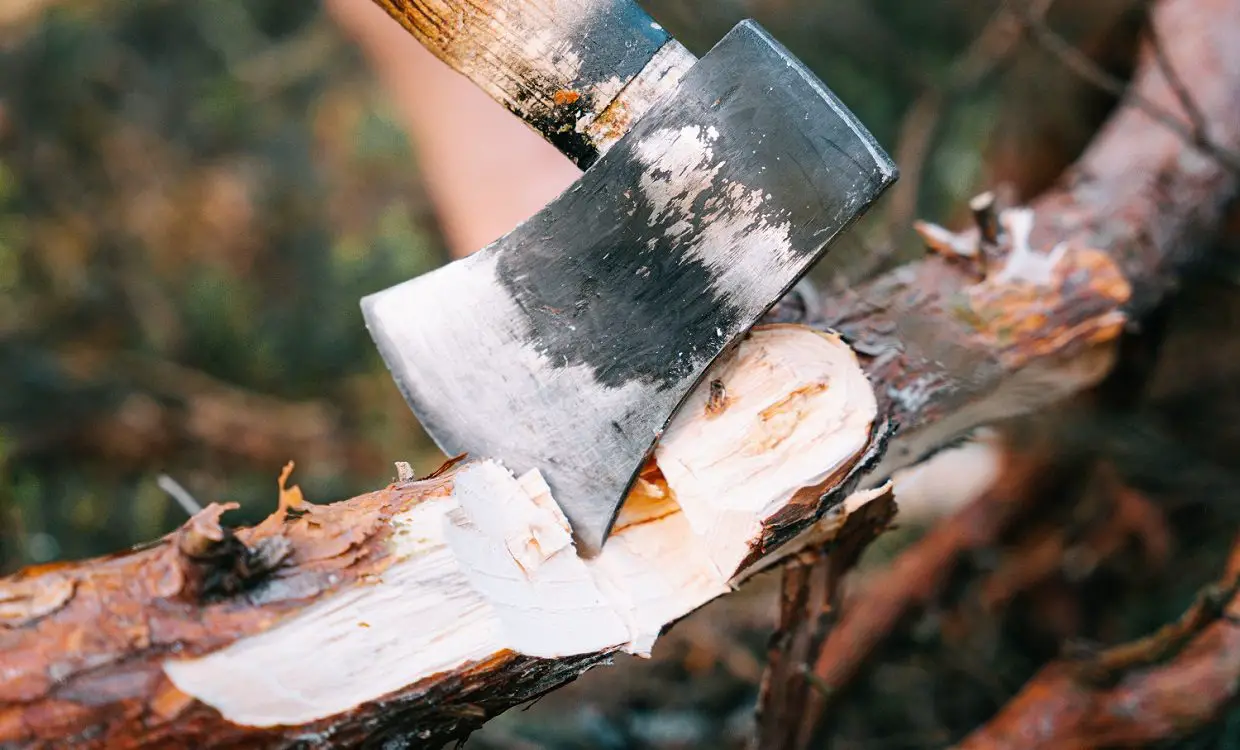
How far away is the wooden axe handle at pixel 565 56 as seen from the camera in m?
1.04

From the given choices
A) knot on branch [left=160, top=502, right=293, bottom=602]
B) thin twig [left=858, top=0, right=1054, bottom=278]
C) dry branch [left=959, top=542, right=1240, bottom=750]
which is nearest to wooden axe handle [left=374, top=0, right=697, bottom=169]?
knot on branch [left=160, top=502, right=293, bottom=602]

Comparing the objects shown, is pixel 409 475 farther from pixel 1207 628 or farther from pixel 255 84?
pixel 255 84

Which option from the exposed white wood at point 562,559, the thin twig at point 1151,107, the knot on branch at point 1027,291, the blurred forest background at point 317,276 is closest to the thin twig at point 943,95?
the blurred forest background at point 317,276

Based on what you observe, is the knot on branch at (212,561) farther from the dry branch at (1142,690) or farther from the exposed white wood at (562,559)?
the dry branch at (1142,690)

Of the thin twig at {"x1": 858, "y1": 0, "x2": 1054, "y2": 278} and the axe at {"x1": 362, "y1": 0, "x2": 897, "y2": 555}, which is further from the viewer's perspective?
the thin twig at {"x1": 858, "y1": 0, "x2": 1054, "y2": 278}

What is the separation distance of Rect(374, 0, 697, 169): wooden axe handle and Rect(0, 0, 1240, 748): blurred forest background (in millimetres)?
901

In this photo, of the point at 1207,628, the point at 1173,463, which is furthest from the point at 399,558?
the point at 1173,463

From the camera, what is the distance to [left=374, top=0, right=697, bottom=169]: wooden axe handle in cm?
104

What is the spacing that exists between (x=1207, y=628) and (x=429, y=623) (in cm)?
136

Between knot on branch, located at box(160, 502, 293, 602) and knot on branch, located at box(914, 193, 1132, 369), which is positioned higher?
knot on branch, located at box(160, 502, 293, 602)

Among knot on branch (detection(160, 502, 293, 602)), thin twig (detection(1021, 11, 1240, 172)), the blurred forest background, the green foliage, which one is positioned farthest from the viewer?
the green foliage

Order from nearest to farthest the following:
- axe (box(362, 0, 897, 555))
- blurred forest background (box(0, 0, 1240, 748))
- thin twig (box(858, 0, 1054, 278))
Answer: axe (box(362, 0, 897, 555)) → blurred forest background (box(0, 0, 1240, 748)) → thin twig (box(858, 0, 1054, 278))

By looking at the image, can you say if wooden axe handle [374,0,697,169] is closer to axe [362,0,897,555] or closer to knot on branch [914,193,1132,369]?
axe [362,0,897,555]

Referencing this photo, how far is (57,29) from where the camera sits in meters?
3.22
